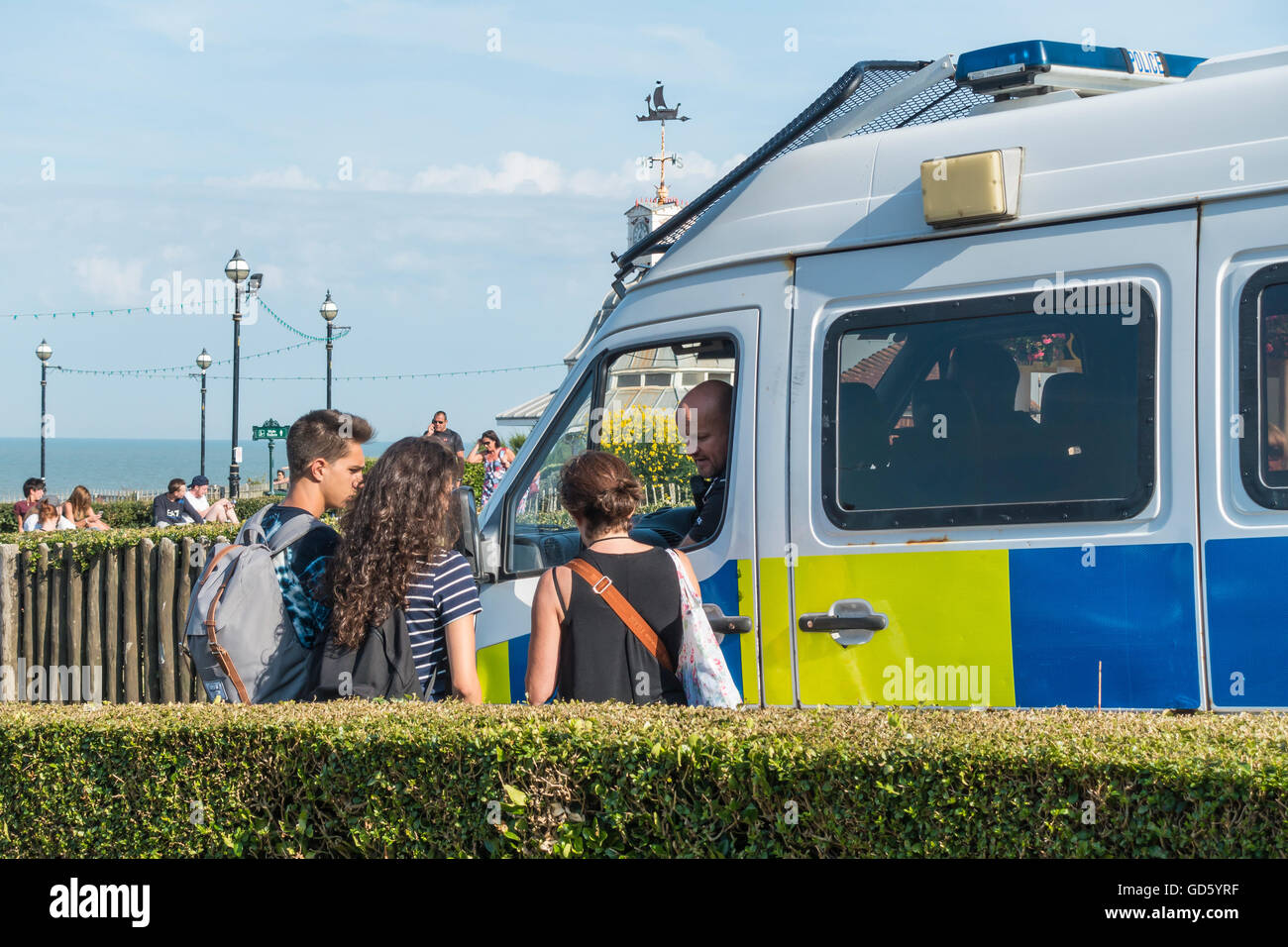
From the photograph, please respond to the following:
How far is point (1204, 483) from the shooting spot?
370 centimetres

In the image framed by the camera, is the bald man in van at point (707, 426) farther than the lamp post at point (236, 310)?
No

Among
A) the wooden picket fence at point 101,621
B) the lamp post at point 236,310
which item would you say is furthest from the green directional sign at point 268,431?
the wooden picket fence at point 101,621

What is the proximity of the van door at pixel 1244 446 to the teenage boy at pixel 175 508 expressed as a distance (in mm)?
13869

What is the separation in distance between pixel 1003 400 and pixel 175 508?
45.6 feet

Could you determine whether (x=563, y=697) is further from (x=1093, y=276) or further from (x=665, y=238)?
(x=665, y=238)

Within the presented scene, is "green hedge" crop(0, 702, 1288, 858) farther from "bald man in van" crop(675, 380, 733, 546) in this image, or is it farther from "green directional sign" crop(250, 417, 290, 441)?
"green directional sign" crop(250, 417, 290, 441)

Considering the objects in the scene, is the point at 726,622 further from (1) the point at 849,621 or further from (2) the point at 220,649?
(2) the point at 220,649

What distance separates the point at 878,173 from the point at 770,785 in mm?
2292

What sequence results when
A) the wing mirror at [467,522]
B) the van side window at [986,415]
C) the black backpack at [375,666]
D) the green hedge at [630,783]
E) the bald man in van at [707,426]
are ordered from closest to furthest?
1. the green hedge at [630,783]
2. the black backpack at [375,666]
3. the van side window at [986,415]
4. the wing mirror at [467,522]
5. the bald man in van at [707,426]

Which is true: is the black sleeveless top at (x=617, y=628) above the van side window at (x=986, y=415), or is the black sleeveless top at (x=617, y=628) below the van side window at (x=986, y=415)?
below

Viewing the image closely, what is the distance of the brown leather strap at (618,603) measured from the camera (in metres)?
3.77

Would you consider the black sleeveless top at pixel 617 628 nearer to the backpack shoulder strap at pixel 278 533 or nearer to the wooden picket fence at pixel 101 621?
the backpack shoulder strap at pixel 278 533

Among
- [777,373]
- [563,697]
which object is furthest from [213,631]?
[777,373]
